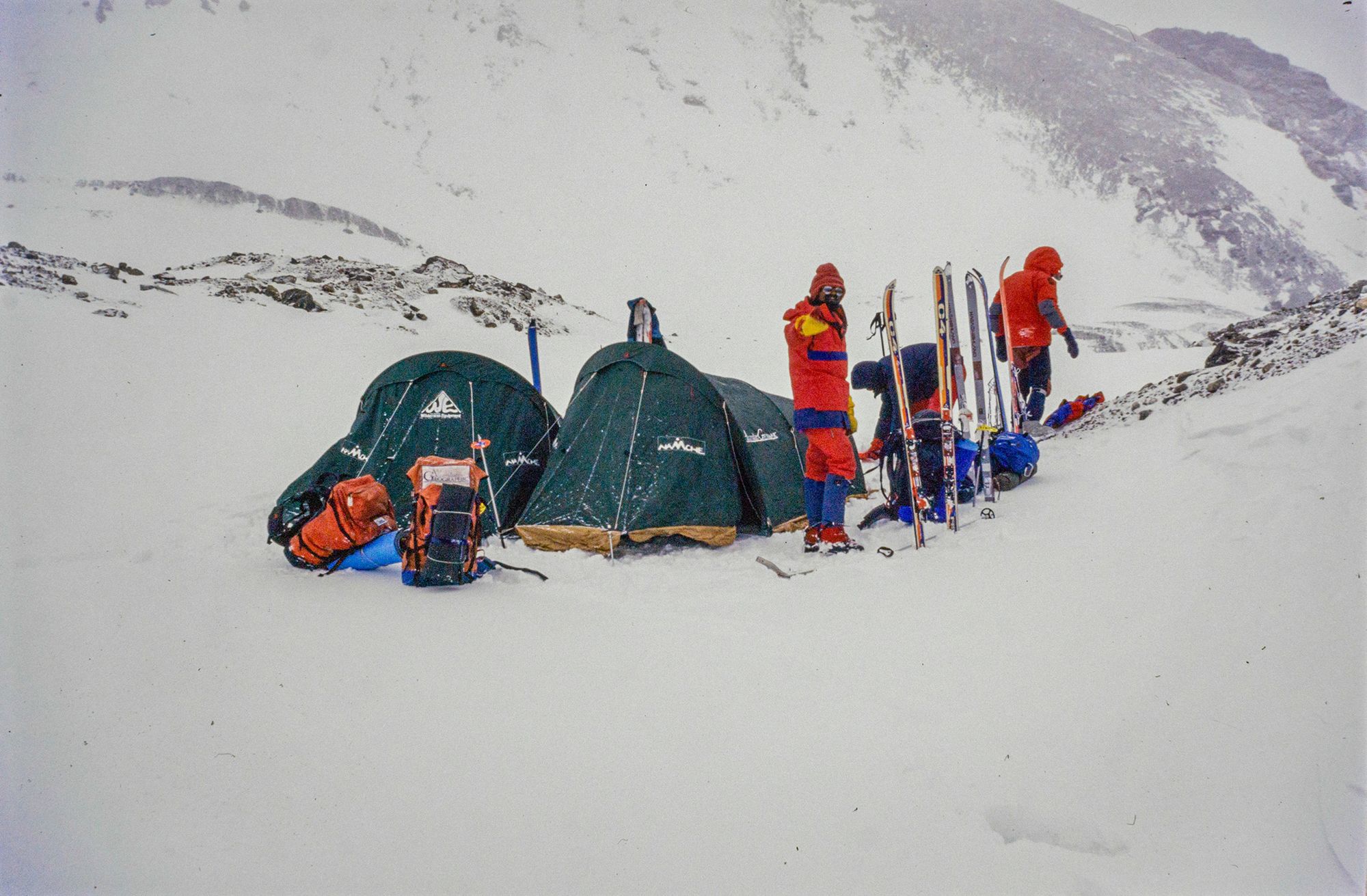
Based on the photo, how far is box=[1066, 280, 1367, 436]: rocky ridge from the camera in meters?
4.85

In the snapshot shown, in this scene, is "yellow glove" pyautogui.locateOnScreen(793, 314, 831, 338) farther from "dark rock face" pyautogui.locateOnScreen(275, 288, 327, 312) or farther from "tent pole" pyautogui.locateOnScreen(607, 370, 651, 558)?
"dark rock face" pyautogui.locateOnScreen(275, 288, 327, 312)

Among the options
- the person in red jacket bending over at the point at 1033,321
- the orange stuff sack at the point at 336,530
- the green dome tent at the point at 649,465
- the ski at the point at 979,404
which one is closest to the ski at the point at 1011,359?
the person in red jacket bending over at the point at 1033,321

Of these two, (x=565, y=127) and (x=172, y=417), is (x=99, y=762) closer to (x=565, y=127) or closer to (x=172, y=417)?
(x=172, y=417)

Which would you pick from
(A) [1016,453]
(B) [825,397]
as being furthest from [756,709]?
(A) [1016,453]

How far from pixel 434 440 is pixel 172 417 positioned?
414 cm

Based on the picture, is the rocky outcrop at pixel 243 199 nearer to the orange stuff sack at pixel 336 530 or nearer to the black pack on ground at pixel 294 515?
the black pack on ground at pixel 294 515

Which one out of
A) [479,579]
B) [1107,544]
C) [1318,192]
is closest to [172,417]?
[479,579]

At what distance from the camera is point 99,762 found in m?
1.92

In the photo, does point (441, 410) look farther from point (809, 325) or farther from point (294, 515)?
point (809, 325)

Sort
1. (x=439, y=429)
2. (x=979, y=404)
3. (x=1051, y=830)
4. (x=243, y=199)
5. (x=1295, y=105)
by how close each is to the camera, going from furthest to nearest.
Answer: (x=1295, y=105) → (x=243, y=199) → (x=979, y=404) → (x=439, y=429) → (x=1051, y=830)

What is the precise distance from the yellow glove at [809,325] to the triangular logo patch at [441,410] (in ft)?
8.77

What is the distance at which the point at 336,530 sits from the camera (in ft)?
13.0

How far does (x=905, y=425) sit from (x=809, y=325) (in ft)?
3.12

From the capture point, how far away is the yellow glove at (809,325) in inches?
180
